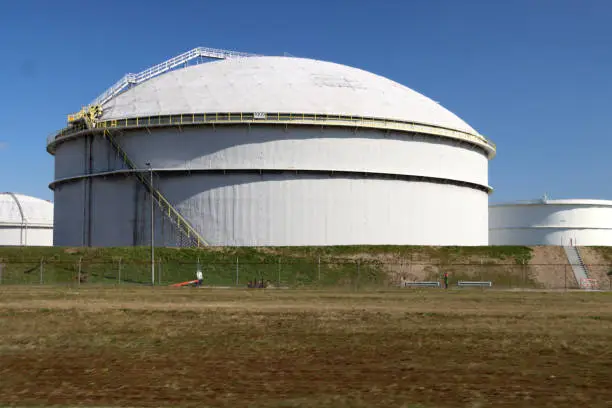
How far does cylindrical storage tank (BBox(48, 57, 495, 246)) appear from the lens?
158 feet

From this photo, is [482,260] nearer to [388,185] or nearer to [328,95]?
[388,185]

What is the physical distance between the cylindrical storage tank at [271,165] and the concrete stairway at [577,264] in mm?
8354

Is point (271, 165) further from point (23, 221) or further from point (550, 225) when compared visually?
point (23, 221)

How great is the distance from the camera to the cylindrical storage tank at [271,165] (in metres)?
48.0

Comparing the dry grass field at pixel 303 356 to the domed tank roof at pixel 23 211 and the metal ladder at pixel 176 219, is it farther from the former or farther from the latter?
the domed tank roof at pixel 23 211

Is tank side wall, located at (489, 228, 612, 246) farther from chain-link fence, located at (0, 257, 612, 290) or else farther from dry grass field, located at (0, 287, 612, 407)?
dry grass field, located at (0, 287, 612, 407)

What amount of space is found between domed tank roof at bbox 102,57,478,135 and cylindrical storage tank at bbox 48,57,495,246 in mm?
152

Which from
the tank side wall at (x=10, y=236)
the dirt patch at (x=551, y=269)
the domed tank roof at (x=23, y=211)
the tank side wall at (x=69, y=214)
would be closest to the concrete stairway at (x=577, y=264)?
the dirt patch at (x=551, y=269)

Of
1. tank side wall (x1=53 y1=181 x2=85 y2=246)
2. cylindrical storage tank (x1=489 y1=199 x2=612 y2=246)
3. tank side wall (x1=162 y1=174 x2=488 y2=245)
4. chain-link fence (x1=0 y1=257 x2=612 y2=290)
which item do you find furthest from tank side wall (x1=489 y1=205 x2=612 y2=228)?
tank side wall (x1=53 y1=181 x2=85 y2=246)

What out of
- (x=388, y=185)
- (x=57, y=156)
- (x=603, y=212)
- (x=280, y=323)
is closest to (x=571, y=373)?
(x=280, y=323)

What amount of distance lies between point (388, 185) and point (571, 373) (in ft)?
125

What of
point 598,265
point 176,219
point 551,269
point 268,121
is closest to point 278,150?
point 268,121

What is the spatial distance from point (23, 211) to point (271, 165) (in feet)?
200

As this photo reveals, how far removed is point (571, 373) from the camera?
40.1 ft
